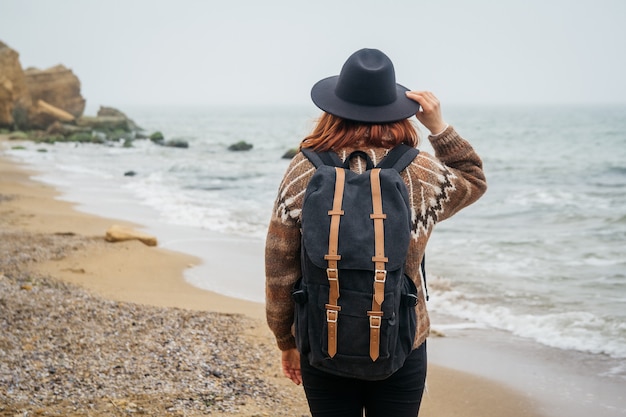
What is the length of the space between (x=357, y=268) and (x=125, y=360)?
118 inches

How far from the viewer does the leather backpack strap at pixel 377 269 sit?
6.40ft

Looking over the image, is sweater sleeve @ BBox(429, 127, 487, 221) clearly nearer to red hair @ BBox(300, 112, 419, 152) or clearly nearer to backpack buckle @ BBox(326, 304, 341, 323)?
red hair @ BBox(300, 112, 419, 152)

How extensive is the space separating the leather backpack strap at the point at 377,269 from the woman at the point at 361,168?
19 centimetres

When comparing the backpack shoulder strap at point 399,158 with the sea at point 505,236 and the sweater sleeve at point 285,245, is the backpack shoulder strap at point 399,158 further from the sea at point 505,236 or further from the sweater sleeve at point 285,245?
the sea at point 505,236

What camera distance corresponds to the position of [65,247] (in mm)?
8812

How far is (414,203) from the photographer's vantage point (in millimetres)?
2162

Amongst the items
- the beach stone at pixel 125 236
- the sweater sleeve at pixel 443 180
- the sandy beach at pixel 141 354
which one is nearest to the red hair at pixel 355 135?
the sweater sleeve at pixel 443 180

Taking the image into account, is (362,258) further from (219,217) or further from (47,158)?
(47,158)

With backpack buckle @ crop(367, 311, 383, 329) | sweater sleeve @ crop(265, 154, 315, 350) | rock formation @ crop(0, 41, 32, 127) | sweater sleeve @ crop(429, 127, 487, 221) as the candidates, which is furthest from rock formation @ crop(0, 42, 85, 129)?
backpack buckle @ crop(367, 311, 383, 329)

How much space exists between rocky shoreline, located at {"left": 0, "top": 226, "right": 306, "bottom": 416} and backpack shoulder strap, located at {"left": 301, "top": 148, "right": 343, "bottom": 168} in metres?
2.17

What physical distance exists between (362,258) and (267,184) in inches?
799

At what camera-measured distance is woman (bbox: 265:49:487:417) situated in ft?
7.11

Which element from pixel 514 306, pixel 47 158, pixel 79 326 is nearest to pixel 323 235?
pixel 79 326

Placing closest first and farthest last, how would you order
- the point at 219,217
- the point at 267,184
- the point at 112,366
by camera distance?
1. the point at 112,366
2. the point at 219,217
3. the point at 267,184
